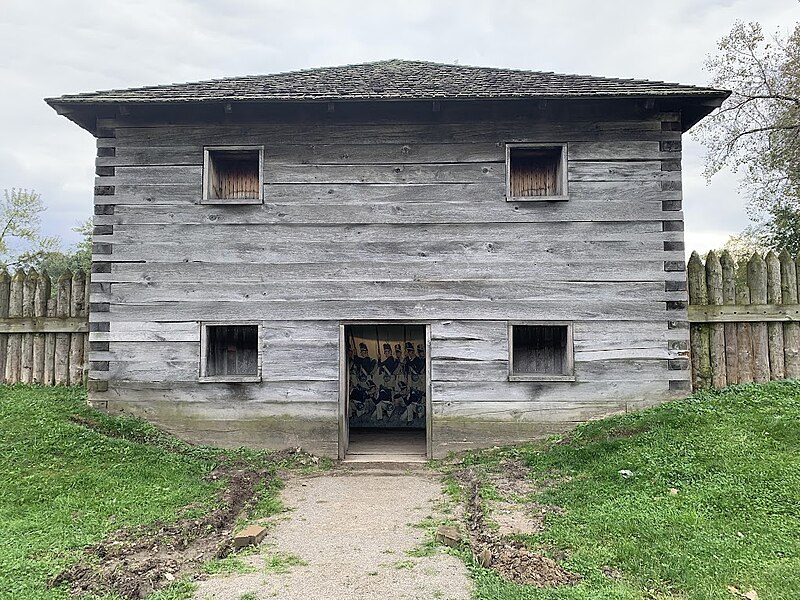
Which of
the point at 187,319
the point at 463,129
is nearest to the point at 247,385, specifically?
the point at 187,319

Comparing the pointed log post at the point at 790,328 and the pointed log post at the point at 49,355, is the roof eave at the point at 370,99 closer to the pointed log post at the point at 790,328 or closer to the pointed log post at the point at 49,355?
the pointed log post at the point at 790,328

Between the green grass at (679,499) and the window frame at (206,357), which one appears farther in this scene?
the window frame at (206,357)

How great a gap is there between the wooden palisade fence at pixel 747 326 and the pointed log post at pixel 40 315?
413 inches

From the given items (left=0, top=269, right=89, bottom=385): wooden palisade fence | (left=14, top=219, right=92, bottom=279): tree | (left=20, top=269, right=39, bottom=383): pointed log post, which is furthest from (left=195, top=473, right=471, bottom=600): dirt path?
(left=14, top=219, right=92, bottom=279): tree

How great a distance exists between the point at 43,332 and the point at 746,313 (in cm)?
1132

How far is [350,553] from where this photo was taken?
536 cm

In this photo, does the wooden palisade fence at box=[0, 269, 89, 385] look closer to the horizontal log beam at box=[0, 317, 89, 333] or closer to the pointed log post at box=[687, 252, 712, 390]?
the horizontal log beam at box=[0, 317, 89, 333]

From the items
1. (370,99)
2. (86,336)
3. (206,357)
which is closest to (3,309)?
(86,336)

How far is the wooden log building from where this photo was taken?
895 cm

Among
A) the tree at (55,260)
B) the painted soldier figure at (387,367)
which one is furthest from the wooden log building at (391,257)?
the tree at (55,260)

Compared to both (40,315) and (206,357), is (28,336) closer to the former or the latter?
(40,315)

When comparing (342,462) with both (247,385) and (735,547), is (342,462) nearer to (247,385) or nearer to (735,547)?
(247,385)

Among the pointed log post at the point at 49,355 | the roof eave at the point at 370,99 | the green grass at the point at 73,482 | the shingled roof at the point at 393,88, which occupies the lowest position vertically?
the green grass at the point at 73,482

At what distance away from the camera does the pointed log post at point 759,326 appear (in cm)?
920
